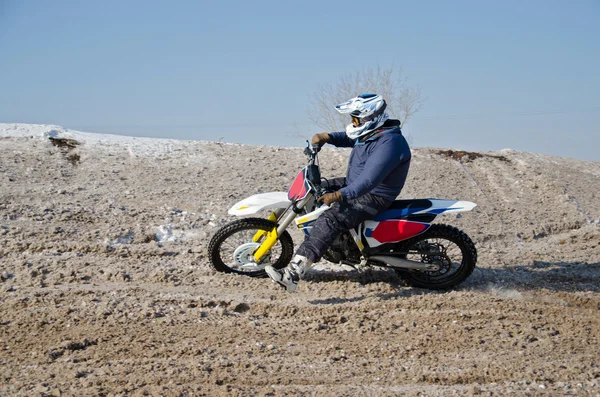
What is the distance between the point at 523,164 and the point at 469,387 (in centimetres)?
1003

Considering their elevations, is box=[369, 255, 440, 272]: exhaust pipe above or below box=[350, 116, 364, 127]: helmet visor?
below

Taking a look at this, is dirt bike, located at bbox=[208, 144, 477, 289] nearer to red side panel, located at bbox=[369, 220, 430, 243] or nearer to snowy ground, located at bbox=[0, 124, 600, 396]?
red side panel, located at bbox=[369, 220, 430, 243]

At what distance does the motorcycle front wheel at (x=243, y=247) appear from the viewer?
6.39 metres

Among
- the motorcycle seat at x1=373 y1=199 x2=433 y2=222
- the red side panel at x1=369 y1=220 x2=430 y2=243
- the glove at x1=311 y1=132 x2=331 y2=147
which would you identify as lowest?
the red side panel at x1=369 y1=220 x2=430 y2=243

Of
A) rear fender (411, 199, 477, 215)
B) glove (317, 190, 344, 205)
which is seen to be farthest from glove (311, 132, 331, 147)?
rear fender (411, 199, 477, 215)

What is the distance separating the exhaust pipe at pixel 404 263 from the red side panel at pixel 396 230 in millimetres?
226

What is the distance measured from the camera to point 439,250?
21.1ft

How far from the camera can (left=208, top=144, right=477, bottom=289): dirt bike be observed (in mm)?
6156

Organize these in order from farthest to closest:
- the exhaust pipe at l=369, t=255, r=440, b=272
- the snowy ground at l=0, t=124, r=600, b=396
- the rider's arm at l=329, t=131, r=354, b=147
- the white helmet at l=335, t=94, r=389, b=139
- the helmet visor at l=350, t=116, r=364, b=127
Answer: the rider's arm at l=329, t=131, r=354, b=147 → the exhaust pipe at l=369, t=255, r=440, b=272 → the helmet visor at l=350, t=116, r=364, b=127 → the white helmet at l=335, t=94, r=389, b=139 → the snowy ground at l=0, t=124, r=600, b=396

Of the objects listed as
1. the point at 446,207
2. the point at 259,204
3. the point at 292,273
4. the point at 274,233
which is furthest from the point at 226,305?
the point at 446,207

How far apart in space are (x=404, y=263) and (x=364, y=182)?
1118mm

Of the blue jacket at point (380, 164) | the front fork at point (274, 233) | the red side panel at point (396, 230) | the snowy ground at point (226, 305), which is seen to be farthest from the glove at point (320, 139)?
the snowy ground at point (226, 305)

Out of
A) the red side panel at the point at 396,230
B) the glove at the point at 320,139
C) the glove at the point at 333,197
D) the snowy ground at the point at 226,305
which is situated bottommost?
the snowy ground at the point at 226,305

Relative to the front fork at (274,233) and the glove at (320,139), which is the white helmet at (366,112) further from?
the front fork at (274,233)
